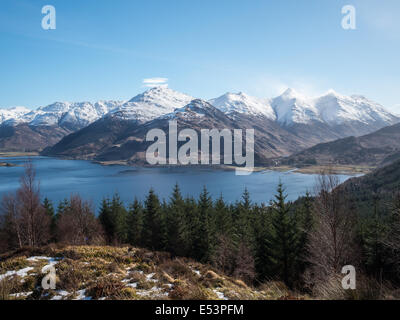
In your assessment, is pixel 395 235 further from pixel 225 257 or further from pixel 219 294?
pixel 225 257

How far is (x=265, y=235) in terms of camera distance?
938 inches

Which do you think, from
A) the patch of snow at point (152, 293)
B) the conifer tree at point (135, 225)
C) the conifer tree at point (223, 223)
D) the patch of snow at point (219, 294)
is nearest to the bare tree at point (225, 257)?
the conifer tree at point (223, 223)

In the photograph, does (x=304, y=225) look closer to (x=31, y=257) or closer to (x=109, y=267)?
(x=109, y=267)

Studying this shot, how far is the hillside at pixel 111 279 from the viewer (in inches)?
259

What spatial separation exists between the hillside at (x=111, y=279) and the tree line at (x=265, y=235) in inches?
149

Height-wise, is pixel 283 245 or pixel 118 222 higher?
pixel 283 245

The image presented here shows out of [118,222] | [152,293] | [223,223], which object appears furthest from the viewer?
[118,222]

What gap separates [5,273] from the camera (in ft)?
26.8

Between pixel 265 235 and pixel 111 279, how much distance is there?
19.2 meters

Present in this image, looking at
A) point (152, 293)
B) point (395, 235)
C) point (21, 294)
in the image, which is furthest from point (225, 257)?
point (21, 294)

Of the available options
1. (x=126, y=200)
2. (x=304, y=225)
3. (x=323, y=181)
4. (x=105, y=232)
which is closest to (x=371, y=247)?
(x=304, y=225)

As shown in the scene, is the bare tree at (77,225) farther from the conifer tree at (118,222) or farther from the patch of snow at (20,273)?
the patch of snow at (20,273)
